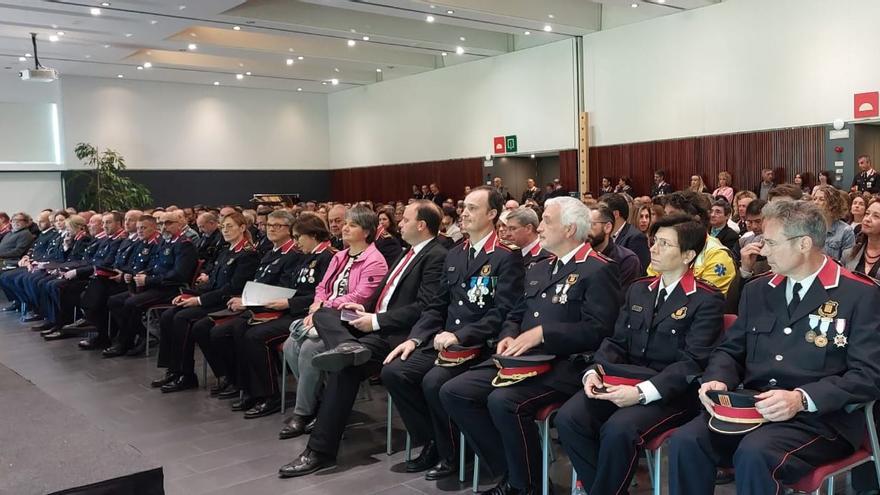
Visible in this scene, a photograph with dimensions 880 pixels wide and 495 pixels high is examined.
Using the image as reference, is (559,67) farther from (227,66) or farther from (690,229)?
(690,229)

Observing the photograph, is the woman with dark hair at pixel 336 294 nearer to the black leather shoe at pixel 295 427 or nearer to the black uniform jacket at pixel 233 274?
the black leather shoe at pixel 295 427

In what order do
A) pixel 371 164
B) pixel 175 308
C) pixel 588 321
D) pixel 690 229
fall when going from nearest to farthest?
pixel 690 229, pixel 588 321, pixel 175 308, pixel 371 164

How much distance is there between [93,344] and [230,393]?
8.55 feet

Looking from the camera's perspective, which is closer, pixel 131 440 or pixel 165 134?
pixel 131 440

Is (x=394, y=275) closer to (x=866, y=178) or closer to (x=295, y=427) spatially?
(x=295, y=427)

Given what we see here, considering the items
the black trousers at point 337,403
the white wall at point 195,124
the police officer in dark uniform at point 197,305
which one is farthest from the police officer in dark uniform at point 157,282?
the white wall at point 195,124

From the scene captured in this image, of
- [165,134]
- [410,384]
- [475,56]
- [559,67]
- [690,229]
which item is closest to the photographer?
[690,229]

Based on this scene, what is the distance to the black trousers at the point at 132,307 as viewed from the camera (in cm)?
657

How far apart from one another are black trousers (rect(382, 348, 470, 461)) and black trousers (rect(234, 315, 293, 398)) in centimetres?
130

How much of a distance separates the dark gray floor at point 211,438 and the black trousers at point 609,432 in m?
0.66

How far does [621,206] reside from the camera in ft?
15.6

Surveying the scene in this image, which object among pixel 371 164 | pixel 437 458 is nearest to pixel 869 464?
pixel 437 458

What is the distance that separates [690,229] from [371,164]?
1730cm

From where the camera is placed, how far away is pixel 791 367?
8.33 feet
